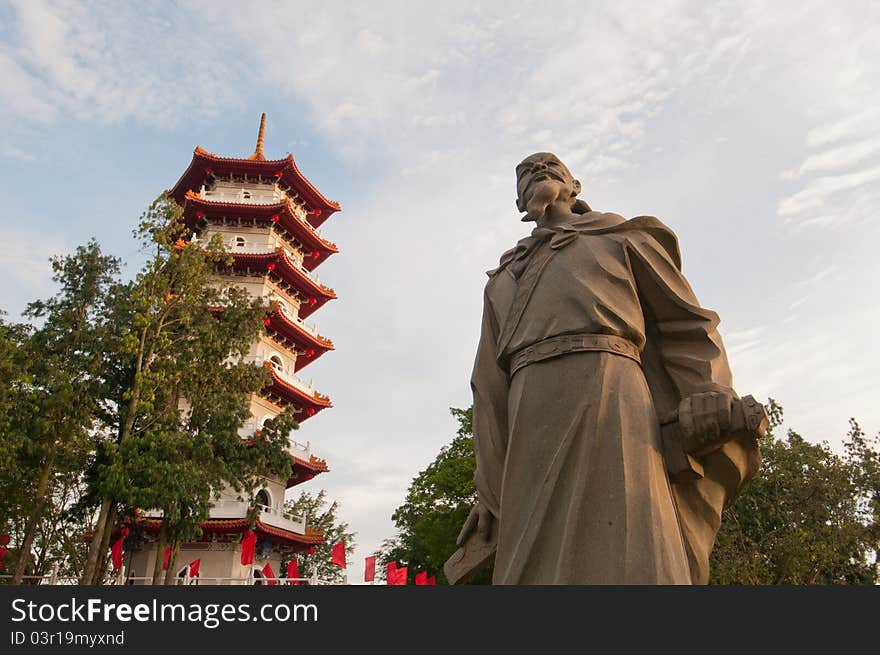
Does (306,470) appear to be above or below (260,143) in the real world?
below

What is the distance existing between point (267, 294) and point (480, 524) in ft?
62.3

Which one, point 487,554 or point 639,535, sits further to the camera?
point 487,554

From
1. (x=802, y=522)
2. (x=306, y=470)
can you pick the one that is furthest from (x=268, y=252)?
(x=802, y=522)

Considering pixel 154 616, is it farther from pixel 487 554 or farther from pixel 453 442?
pixel 453 442

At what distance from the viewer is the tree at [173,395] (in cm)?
1381

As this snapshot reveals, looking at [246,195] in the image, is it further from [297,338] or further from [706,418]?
[706,418]

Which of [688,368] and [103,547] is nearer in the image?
[688,368]

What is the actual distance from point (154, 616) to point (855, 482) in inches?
689

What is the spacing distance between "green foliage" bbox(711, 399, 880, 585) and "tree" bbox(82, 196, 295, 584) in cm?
1007

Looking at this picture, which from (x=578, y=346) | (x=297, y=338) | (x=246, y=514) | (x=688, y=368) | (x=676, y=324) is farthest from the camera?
(x=297, y=338)

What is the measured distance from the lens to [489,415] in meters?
3.00

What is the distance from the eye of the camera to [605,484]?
94.5 inches

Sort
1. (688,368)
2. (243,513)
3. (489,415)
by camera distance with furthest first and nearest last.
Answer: (243,513) → (489,415) → (688,368)

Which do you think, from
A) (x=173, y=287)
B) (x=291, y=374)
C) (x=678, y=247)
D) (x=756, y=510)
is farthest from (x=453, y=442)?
→ (x=678, y=247)
